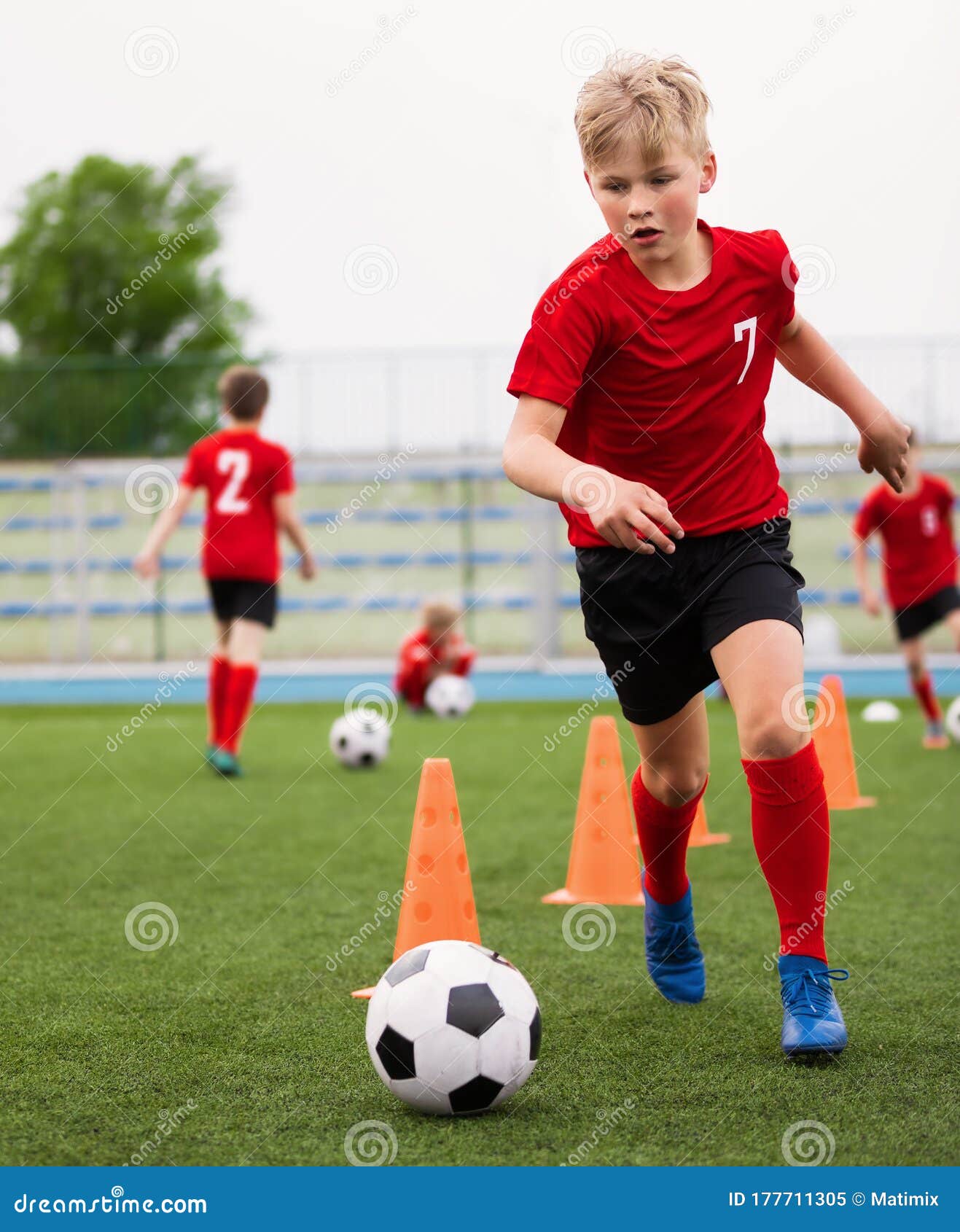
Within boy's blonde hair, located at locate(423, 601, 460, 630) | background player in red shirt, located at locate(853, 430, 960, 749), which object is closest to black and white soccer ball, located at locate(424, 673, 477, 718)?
boy's blonde hair, located at locate(423, 601, 460, 630)

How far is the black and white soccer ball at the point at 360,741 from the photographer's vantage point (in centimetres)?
832

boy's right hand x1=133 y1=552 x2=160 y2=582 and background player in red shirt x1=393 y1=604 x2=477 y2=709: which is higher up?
boy's right hand x1=133 y1=552 x2=160 y2=582

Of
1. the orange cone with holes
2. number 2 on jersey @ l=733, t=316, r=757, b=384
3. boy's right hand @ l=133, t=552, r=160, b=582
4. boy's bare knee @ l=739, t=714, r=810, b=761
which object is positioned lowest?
boy's right hand @ l=133, t=552, r=160, b=582

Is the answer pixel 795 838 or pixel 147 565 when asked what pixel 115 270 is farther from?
pixel 795 838

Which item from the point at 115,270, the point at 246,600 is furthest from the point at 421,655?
the point at 115,270

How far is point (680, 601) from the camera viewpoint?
307 centimetres

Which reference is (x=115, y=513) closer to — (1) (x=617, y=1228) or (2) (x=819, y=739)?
(2) (x=819, y=739)

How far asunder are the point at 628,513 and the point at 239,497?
18.3ft

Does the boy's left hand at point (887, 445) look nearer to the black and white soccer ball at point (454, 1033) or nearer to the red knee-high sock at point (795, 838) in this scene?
the red knee-high sock at point (795, 838)

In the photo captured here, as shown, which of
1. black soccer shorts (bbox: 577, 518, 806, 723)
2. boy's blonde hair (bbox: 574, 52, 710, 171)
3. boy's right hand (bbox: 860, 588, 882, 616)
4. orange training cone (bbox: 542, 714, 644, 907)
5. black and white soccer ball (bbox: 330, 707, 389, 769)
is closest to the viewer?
boy's blonde hair (bbox: 574, 52, 710, 171)

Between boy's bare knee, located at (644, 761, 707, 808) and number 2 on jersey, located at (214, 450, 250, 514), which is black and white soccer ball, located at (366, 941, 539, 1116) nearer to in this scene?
boy's bare knee, located at (644, 761, 707, 808)

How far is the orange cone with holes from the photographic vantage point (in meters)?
3.68

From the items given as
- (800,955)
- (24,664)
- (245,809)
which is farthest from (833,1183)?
(24,664)

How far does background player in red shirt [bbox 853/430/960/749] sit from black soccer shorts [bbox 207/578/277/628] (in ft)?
12.1
